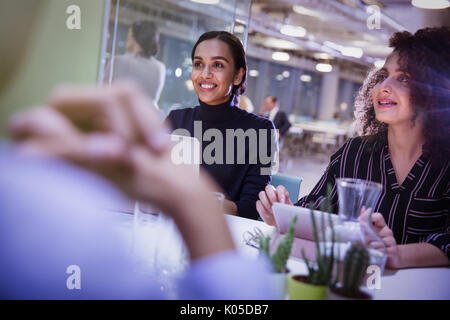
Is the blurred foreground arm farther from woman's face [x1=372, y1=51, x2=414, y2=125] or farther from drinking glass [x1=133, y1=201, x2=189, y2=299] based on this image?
woman's face [x1=372, y1=51, x2=414, y2=125]

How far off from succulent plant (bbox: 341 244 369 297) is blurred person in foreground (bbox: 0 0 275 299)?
31 cm

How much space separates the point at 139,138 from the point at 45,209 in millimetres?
144

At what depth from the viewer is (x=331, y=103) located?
61.1 feet

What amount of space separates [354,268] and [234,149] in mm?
1330

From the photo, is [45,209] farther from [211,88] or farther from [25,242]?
[211,88]

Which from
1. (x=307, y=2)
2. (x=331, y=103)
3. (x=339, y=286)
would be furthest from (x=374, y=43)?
(x=339, y=286)

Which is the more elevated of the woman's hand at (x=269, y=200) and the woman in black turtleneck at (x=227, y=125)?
the woman in black turtleneck at (x=227, y=125)

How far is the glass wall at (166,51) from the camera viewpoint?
3131 millimetres

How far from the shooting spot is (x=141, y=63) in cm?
322

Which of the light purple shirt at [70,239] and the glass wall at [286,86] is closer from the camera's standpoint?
the light purple shirt at [70,239]

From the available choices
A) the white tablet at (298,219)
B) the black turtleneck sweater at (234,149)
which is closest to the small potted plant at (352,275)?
the white tablet at (298,219)

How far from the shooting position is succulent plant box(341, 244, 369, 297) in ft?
2.48

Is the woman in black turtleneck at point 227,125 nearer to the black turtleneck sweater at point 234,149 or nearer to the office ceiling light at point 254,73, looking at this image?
the black turtleneck sweater at point 234,149
